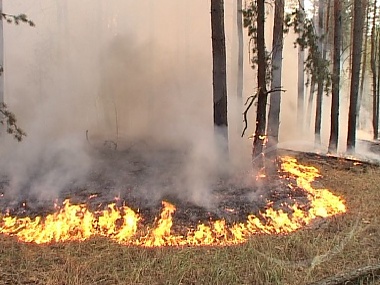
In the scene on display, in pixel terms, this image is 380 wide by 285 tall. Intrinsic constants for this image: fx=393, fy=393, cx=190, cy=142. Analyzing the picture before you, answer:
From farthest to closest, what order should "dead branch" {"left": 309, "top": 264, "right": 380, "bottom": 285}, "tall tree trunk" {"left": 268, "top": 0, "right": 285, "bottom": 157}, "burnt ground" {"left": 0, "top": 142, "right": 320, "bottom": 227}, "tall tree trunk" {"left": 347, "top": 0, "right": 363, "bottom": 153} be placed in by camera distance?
1. "tall tree trunk" {"left": 347, "top": 0, "right": 363, "bottom": 153}
2. "tall tree trunk" {"left": 268, "top": 0, "right": 285, "bottom": 157}
3. "burnt ground" {"left": 0, "top": 142, "right": 320, "bottom": 227}
4. "dead branch" {"left": 309, "top": 264, "right": 380, "bottom": 285}

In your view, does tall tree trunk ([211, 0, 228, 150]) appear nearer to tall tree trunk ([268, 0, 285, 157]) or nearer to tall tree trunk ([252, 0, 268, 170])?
tall tree trunk ([252, 0, 268, 170])

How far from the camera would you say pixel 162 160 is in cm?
863

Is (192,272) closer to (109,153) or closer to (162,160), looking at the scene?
(162,160)

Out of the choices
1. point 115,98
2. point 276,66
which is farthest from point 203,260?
point 115,98

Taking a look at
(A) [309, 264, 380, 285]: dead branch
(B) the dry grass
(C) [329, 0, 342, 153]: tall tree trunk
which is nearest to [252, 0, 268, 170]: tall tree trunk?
(B) the dry grass

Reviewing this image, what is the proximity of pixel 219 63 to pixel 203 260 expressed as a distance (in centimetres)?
413

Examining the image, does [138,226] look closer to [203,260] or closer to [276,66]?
[203,260]

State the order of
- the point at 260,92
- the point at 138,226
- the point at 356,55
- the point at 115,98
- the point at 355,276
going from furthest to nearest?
the point at 115,98 → the point at 356,55 → the point at 260,92 → the point at 138,226 → the point at 355,276

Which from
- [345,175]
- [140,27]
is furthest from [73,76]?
[345,175]

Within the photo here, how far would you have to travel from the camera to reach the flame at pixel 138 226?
500 cm

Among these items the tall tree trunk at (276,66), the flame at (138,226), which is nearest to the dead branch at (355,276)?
the flame at (138,226)

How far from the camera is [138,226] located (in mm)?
5359

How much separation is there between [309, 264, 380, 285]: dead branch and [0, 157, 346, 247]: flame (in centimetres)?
134

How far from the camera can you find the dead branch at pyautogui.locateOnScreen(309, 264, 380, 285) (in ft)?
12.2
